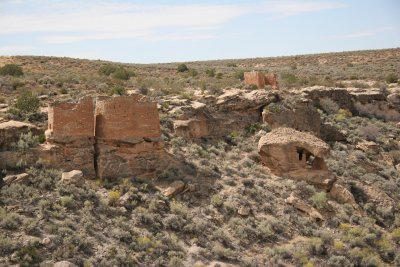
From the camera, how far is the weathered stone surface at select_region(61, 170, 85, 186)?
1543cm

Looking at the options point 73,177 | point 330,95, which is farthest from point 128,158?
point 330,95

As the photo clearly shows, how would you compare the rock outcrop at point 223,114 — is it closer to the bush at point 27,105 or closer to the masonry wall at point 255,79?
the masonry wall at point 255,79

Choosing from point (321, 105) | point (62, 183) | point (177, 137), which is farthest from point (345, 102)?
point (62, 183)

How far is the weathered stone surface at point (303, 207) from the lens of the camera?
56.6 feet

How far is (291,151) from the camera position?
19.2 meters

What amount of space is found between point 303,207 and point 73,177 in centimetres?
752

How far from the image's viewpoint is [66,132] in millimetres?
16391

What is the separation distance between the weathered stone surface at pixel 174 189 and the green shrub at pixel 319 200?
457cm

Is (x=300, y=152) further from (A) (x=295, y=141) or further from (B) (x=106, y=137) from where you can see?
(B) (x=106, y=137)

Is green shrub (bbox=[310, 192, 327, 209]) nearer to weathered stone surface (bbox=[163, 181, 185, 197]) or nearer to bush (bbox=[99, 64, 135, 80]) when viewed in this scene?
weathered stone surface (bbox=[163, 181, 185, 197])


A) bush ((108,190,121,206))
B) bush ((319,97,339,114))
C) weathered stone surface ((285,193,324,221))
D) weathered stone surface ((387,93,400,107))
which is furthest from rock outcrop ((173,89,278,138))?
weathered stone surface ((387,93,400,107))

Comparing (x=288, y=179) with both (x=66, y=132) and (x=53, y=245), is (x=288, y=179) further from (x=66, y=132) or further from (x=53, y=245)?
(x=53, y=245)

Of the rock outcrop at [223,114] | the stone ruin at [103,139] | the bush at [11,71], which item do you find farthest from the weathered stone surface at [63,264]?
the bush at [11,71]

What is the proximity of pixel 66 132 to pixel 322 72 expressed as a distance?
32966 millimetres
